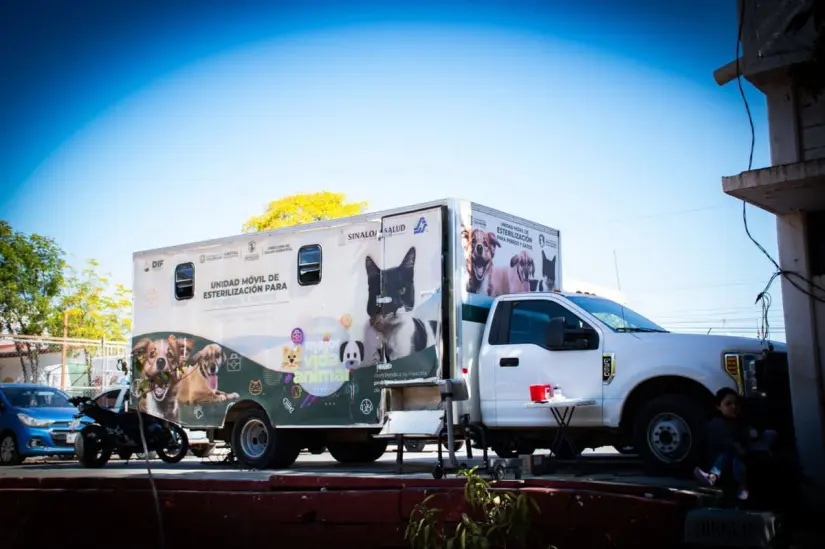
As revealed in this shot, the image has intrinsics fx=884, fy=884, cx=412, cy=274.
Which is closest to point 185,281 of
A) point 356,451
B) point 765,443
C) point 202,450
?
point 356,451

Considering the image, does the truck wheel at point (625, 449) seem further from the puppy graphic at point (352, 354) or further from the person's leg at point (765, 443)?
the puppy graphic at point (352, 354)

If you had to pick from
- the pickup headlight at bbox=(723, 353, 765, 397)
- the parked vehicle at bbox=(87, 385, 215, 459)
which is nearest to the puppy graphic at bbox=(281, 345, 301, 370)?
the parked vehicle at bbox=(87, 385, 215, 459)

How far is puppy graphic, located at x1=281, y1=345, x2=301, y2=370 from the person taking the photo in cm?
1241

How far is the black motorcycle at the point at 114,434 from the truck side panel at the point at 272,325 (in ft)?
3.66

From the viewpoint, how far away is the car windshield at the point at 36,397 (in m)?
17.3

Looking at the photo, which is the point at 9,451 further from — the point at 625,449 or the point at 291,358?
the point at 625,449

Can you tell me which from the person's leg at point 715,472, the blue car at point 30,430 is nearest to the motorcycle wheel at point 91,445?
the blue car at point 30,430

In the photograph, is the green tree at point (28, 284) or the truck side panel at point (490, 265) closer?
the truck side panel at point (490, 265)

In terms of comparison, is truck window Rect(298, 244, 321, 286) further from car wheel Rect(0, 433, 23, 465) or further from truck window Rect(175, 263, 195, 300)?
car wheel Rect(0, 433, 23, 465)

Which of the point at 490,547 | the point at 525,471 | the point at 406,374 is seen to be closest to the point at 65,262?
the point at 406,374

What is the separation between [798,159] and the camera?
814 cm

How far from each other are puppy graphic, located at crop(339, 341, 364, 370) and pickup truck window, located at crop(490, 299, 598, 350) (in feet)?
6.26

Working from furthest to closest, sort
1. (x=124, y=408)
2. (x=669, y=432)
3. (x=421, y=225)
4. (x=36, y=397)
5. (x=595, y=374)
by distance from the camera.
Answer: (x=36, y=397) < (x=124, y=408) < (x=421, y=225) < (x=595, y=374) < (x=669, y=432)

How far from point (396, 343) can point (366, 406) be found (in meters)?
0.96
